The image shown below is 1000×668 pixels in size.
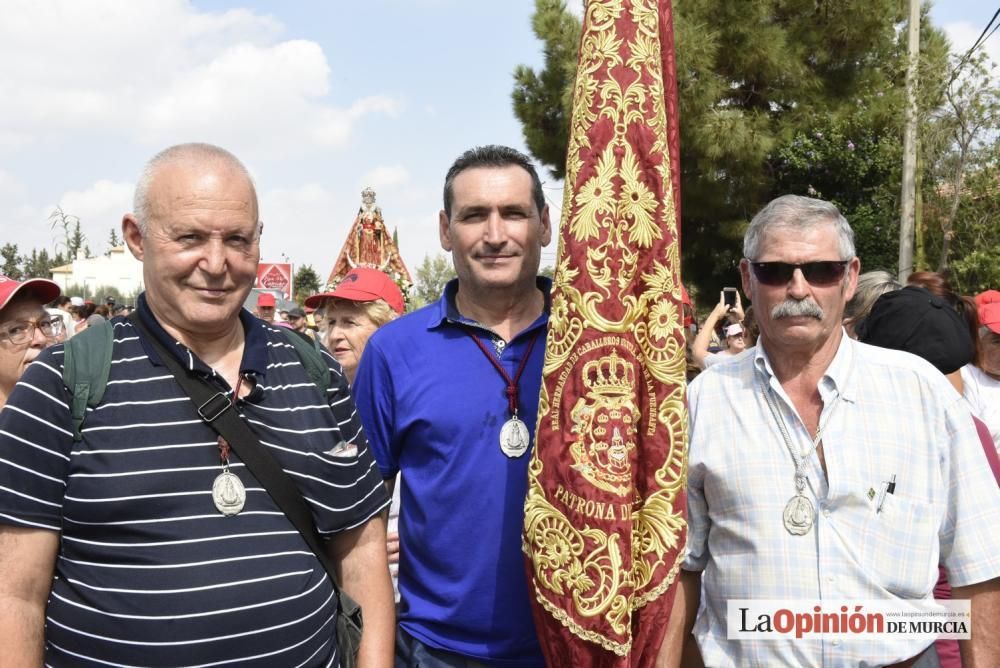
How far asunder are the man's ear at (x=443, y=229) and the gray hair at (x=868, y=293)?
2.12 meters

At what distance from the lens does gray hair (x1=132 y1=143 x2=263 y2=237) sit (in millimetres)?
1984

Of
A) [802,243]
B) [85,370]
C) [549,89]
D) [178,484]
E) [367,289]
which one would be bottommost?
[178,484]

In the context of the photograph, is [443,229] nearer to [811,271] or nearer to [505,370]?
[505,370]

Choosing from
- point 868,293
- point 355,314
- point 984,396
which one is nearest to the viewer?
point 868,293

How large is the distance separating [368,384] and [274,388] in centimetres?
57

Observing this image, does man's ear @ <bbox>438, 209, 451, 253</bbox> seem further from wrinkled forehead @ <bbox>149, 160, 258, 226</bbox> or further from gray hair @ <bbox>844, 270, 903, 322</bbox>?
gray hair @ <bbox>844, 270, 903, 322</bbox>

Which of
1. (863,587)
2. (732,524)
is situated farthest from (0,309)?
(863,587)

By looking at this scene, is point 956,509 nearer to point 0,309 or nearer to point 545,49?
point 0,309

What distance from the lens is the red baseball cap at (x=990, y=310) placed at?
14.4ft

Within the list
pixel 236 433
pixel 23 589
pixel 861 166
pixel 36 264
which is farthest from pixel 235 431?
pixel 36 264

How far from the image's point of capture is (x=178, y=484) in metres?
1.88

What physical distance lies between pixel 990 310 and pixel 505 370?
10.8 ft

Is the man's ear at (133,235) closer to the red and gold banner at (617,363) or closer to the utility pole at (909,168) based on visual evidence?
the red and gold banner at (617,363)

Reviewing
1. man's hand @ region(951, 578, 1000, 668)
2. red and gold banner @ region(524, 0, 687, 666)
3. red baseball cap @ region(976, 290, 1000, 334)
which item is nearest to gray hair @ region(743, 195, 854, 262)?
red and gold banner @ region(524, 0, 687, 666)
